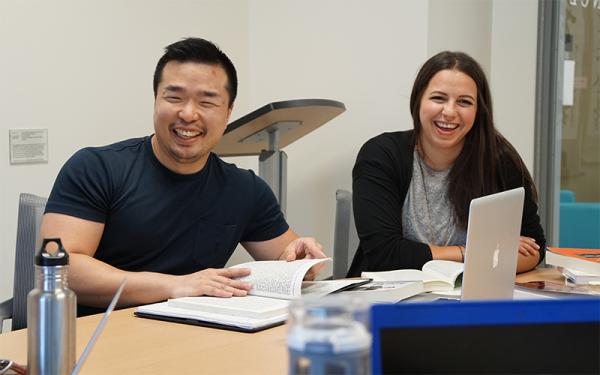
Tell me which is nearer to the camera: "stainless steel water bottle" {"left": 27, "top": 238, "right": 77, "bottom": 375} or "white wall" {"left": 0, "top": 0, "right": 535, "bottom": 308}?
"stainless steel water bottle" {"left": 27, "top": 238, "right": 77, "bottom": 375}

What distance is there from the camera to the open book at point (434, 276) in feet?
6.37

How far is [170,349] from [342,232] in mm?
1511

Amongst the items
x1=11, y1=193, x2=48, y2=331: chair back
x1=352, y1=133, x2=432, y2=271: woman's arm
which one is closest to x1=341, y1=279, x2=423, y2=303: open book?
x1=352, y1=133, x2=432, y2=271: woman's arm

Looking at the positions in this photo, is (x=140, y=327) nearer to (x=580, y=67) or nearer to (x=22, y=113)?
(x=22, y=113)

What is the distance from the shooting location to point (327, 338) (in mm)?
686

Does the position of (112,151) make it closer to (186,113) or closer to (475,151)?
(186,113)

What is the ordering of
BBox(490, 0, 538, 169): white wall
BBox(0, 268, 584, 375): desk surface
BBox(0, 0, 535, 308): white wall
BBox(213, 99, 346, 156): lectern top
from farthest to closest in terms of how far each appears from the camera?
BBox(490, 0, 538, 169): white wall, BBox(0, 0, 535, 308): white wall, BBox(213, 99, 346, 156): lectern top, BBox(0, 268, 584, 375): desk surface

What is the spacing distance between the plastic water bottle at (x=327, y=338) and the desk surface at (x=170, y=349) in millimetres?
645

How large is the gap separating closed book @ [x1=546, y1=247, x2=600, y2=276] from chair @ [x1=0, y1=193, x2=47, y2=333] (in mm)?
1490

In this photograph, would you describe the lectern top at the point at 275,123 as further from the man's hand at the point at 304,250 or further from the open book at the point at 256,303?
the open book at the point at 256,303

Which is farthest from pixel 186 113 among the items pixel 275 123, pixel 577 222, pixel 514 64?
pixel 577 222

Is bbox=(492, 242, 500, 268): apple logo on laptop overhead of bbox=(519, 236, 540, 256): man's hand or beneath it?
overhead

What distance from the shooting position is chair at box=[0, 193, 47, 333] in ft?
7.16

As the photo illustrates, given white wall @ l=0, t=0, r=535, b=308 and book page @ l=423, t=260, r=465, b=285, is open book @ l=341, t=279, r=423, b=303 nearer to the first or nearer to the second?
book page @ l=423, t=260, r=465, b=285
